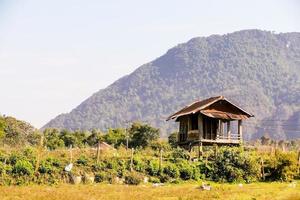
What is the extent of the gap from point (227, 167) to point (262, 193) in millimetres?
10659

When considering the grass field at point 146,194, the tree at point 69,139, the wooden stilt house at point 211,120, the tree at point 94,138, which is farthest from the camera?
the tree at point 94,138

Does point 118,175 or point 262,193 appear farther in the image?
point 118,175

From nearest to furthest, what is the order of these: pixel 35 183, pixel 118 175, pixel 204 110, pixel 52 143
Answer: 1. pixel 35 183
2. pixel 118 175
3. pixel 204 110
4. pixel 52 143

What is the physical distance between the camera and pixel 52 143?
66.7 meters

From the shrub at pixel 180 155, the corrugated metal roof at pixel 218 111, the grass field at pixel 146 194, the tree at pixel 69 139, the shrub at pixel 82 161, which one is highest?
the corrugated metal roof at pixel 218 111

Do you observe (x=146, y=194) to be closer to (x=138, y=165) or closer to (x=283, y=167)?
(x=138, y=165)

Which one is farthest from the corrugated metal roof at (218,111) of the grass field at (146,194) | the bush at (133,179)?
the grass field at (146,194)

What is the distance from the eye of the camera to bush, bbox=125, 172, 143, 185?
3516cm

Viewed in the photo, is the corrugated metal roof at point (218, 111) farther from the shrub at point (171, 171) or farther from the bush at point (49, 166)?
the bush at point (49, 166)

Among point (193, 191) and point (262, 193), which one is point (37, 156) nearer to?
point (193, 191)

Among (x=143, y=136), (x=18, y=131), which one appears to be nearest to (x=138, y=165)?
(x=143, y=136)

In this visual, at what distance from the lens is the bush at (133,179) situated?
3516 cm

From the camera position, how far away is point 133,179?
116 ft

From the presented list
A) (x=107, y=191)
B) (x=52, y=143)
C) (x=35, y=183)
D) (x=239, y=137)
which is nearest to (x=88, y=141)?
(x=52, y=143)
